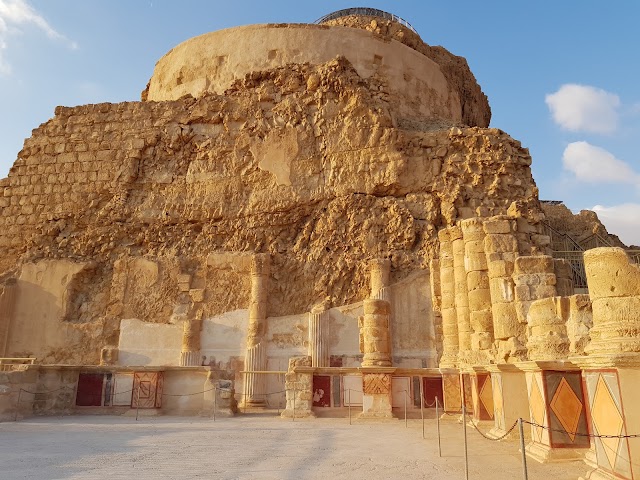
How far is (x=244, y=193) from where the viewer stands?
57.4ft

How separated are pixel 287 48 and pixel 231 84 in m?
2.57

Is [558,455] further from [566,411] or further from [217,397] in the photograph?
[217,397]

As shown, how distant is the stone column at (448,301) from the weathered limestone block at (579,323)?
5.78 meters

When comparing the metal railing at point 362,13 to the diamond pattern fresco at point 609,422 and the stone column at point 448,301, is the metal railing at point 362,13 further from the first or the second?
the diamond pattern fresco at point 609,422

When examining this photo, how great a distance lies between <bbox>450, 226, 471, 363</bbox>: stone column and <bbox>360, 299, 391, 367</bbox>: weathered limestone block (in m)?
2.08

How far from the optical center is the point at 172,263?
1666 cm

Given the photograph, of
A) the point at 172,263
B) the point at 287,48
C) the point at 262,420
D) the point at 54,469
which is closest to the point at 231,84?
the point at 287,48

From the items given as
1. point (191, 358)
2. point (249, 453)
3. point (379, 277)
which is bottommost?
point (249, 453)

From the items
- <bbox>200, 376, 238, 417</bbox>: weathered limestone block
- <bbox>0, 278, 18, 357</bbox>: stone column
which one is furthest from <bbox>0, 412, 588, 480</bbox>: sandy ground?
<bbox>0, 278, 18, 357</bbox>: stone column

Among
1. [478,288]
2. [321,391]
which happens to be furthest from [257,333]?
[478,288]

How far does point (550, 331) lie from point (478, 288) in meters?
3.65

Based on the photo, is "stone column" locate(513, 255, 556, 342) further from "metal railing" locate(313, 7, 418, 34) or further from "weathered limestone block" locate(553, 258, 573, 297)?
"metal railing" locate(313, 7, 418, 34)

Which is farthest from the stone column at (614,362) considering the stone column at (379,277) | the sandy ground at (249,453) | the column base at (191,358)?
the column base at (191,358)

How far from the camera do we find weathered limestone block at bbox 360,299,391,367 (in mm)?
12938
